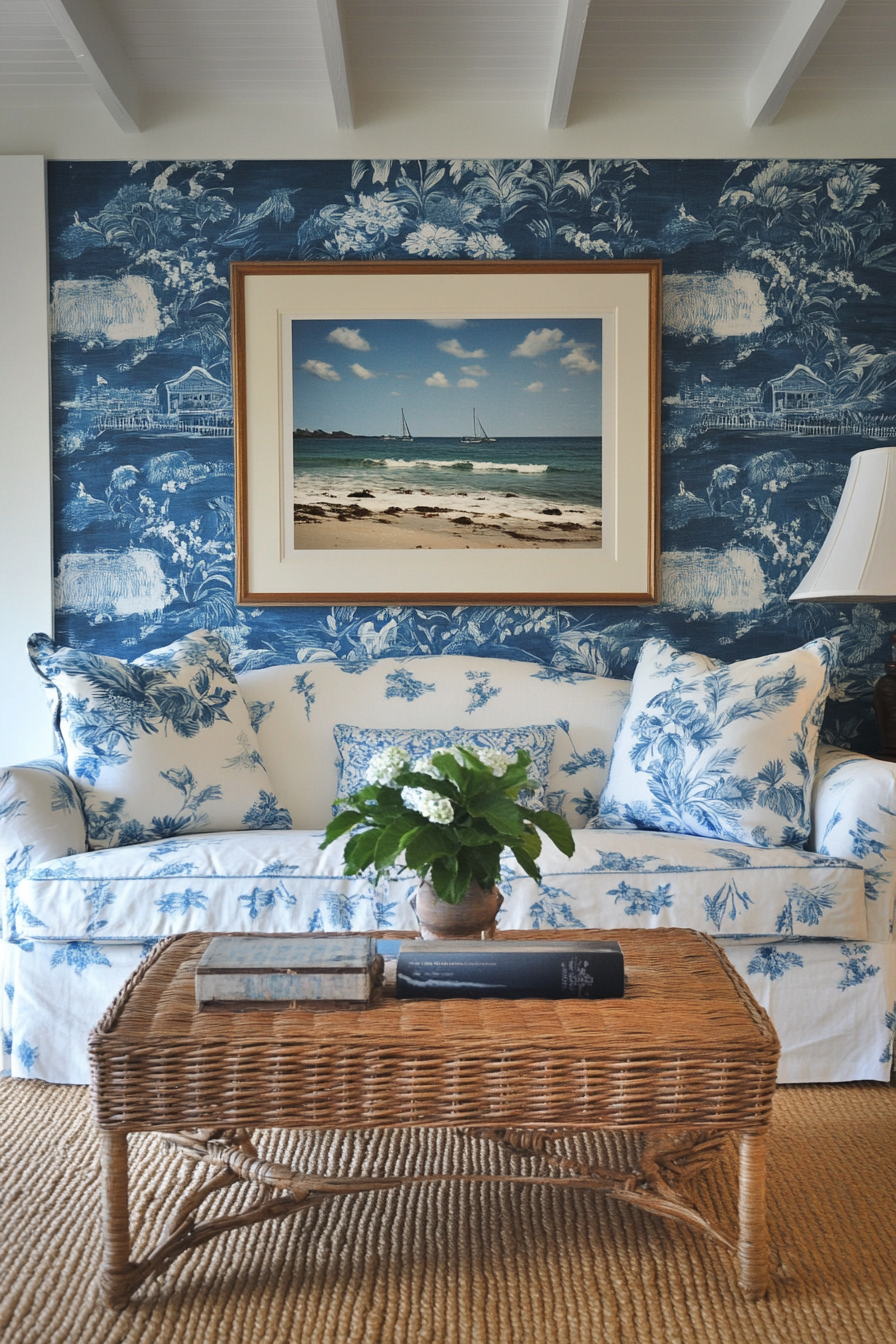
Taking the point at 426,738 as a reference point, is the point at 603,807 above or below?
below

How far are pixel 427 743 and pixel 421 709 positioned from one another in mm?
201

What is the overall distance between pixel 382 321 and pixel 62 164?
1.08 m

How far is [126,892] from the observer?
6.79 feet

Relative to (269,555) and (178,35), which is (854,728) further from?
(178,35)

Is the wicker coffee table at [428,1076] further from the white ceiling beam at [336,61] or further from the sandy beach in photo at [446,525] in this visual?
the white ceiling beam at [336,61]

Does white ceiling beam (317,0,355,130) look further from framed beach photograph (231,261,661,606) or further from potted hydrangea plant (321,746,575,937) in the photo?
potted hydrangea plant (321,746,575,937)

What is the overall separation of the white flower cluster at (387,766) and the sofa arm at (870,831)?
1.14m

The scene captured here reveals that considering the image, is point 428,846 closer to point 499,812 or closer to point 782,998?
point 499,812

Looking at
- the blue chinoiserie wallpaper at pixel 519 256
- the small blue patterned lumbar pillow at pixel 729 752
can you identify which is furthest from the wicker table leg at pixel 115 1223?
the blue chinoiserie wallpaper at pixel 519 256

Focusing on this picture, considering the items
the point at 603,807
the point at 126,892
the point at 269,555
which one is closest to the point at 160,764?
the point at 126,892

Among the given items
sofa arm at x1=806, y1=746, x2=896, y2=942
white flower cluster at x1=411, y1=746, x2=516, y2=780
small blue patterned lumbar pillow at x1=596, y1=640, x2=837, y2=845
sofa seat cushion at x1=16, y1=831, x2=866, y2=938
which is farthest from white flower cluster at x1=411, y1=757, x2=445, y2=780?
sofa arm at x1=806, y1=746, x2=896, y2=942

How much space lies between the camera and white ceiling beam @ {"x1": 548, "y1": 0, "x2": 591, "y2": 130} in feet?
8.04

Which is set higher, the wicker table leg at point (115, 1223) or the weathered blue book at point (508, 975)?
the weathered blue book at point (508, 975)

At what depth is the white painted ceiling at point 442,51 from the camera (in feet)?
8.49
